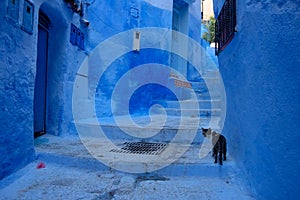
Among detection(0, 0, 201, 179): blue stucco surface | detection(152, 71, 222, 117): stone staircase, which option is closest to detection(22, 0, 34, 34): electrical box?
detection(0, 0, 201, 179): blue stucco surface

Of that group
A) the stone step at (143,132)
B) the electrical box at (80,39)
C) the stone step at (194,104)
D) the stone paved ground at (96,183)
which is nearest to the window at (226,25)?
the stone step at (143,132)

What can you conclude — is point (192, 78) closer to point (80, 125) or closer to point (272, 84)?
point (80, 125)

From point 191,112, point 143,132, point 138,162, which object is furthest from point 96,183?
point 191,112

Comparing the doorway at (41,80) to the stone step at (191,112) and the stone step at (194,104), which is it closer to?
the stone step at (191,112)

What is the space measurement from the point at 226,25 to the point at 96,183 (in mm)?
2219

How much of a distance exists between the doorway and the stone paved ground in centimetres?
96

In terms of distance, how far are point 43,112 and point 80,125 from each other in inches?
23.4

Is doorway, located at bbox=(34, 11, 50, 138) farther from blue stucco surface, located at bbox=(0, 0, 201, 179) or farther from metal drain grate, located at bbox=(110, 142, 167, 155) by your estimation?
metal drain grate, located at bbox=(110, 142, 167, 155)

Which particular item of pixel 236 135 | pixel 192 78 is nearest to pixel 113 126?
pixel 236 135

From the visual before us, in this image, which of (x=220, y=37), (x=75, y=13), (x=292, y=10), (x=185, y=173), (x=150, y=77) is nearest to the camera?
(x=292, y=10)

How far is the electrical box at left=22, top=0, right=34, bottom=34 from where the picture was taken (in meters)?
2.47

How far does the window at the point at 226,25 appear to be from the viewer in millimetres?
2467

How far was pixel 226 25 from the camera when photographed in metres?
2.76

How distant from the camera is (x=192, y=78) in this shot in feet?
27.9
